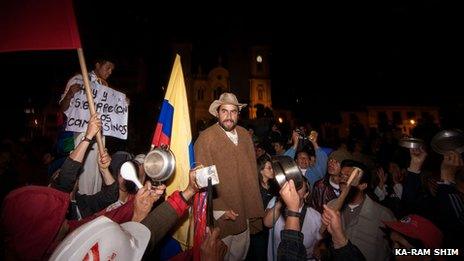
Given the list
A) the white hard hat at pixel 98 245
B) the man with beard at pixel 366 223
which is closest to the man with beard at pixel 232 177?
the man with beard at pixel 366 223

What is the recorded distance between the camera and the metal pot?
2.85m

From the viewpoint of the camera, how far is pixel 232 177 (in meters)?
4.27

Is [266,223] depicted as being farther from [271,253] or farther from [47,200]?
[47,200]

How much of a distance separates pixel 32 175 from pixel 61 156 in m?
3.07

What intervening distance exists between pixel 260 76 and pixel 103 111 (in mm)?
62472

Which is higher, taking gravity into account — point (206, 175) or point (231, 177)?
point (206, 175)

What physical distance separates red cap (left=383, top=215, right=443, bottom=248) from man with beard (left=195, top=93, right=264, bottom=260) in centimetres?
197

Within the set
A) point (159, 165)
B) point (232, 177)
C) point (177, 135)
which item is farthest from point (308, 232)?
point (159, 165)

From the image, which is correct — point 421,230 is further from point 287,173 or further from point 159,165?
point 159,165

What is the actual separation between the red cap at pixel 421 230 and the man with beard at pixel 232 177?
1.97 meters

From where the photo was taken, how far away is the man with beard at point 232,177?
415 cm

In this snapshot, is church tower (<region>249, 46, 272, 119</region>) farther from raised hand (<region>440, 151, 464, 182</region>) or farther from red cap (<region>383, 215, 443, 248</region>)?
red cap (<region>383, 215, 443, 248</region>)

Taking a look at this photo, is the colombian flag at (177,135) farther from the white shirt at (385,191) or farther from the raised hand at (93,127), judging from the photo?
the white shirt at (385,191)

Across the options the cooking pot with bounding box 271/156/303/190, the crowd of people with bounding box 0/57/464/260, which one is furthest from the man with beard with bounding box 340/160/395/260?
the cooking pot with bounding box 271/156/303/190
